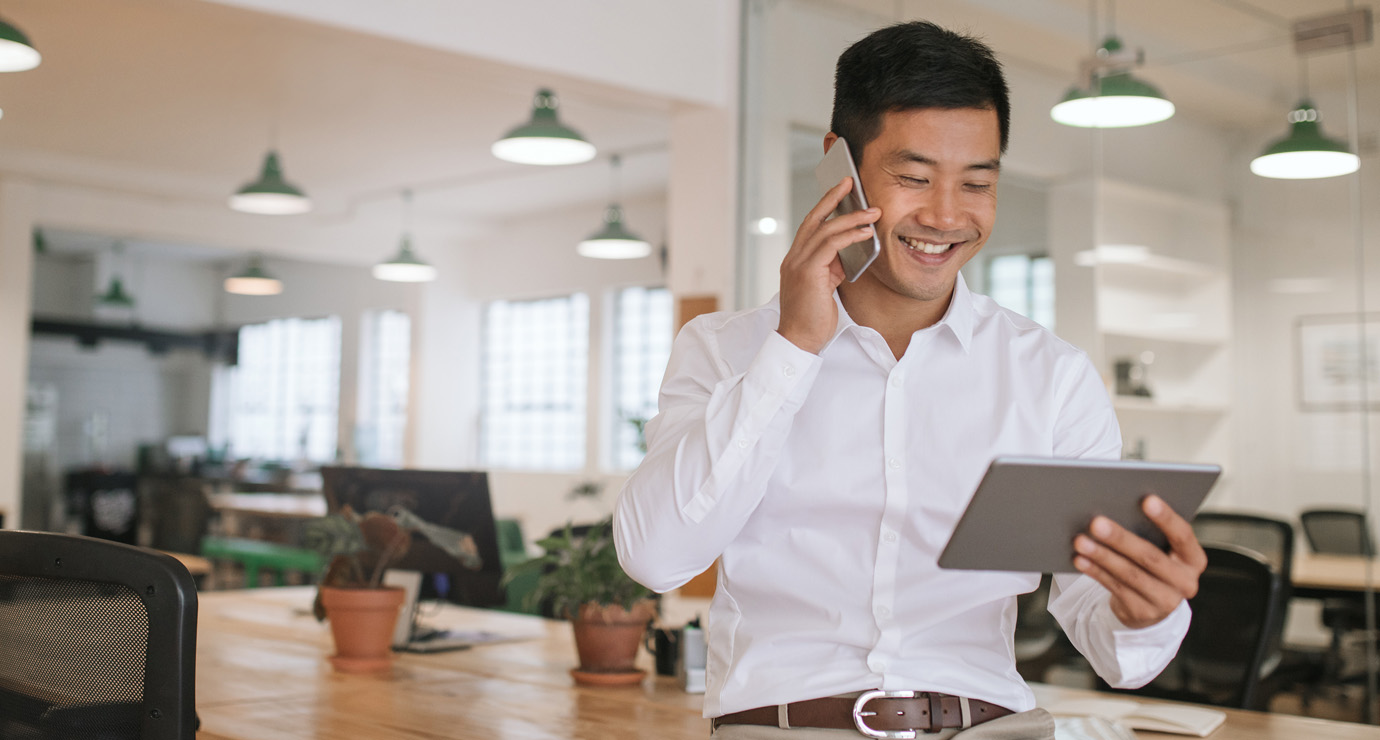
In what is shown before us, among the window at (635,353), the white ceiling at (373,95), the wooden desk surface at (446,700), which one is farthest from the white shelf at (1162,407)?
the window at (635,353)

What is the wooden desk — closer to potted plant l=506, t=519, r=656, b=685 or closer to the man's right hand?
potted plant l=506, t=519, r=656, b=685

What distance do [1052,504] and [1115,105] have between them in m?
3.50

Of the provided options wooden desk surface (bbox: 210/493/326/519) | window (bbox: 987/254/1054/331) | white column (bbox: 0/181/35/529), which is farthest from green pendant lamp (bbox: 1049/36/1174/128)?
white column (bbox: 0/181/35/529)

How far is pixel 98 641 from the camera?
4.68ft

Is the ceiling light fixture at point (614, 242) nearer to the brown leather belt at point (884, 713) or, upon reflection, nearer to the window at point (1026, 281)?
the window at point (1026, 281)

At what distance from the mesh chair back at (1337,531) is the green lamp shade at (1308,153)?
1.19 metres

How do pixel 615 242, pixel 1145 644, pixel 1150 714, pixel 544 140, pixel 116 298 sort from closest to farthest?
1. pixel 1145 644
2. pixel 1150 714
3. pixel 544 140
4. pixel 615 242
5. pixel 116 298

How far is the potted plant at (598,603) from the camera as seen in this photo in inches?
106

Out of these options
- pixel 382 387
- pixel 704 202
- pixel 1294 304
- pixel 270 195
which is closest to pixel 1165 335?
pixel 1294 304

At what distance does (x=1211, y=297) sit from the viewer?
4684mm

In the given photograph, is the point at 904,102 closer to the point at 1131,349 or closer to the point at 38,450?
the point at 1131,349

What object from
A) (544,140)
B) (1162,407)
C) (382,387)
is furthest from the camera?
(382,387)

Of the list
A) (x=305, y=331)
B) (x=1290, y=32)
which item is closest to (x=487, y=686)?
(x=1290, y=32)

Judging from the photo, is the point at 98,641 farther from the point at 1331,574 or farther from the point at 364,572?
the point at 1331,574
